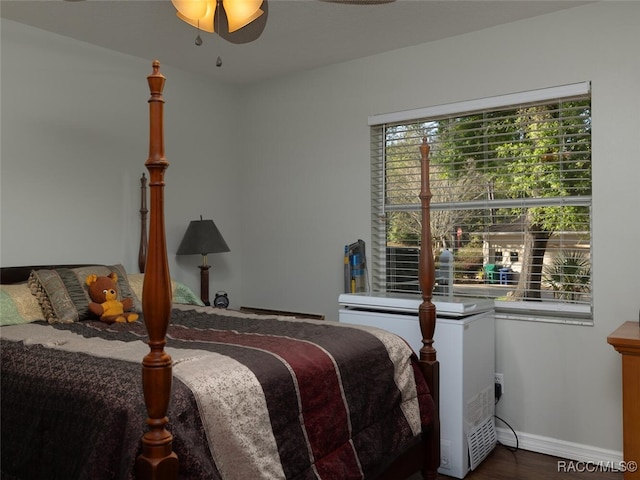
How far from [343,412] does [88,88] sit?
2714 millimetres

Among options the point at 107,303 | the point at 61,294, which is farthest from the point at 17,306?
the point at 107,303

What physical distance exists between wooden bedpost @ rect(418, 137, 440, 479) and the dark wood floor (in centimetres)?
14

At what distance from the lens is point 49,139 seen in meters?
3.30

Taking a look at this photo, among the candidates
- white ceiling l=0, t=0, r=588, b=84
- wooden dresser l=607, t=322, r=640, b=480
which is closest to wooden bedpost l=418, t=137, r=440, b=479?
wooden dresser l=607, t=322, r=640, b=480

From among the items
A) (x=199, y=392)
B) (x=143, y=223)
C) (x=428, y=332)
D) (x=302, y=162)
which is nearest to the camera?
(x=199, y=392)

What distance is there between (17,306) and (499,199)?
2.74 meters

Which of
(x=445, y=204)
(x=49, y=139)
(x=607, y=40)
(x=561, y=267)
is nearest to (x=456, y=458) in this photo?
(x=561, y=267)

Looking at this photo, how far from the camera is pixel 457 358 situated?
2754 mm

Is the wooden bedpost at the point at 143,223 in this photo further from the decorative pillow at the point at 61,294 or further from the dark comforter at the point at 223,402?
the dark comforter at the point at 223,402

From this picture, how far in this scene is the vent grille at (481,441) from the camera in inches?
110

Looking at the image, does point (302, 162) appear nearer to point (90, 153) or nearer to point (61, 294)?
point (90, 153)

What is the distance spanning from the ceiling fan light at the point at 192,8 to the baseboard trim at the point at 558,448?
109 inches

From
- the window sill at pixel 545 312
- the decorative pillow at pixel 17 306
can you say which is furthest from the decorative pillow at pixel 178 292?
the window sill at pixel 545 312

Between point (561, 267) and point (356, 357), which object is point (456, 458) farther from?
point (561, 267)
